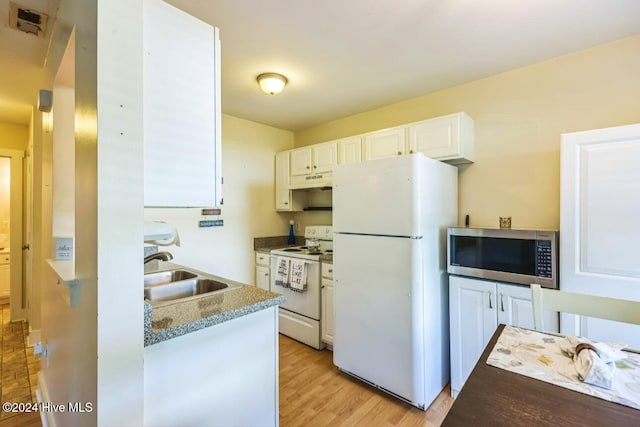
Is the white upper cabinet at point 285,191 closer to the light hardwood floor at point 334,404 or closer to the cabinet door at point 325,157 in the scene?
the cabinet door at point 325,157

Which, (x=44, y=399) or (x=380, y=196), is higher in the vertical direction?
(x=380, y=196)

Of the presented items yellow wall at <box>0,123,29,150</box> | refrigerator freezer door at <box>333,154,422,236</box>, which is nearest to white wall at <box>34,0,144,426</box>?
refrigerator freezer door at <box>333,154,422,236</box>

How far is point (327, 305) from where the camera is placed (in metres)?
2.78

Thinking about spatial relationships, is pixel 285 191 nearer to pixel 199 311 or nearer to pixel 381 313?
pixel 381 313

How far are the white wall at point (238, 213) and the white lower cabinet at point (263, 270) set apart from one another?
3.6 inches

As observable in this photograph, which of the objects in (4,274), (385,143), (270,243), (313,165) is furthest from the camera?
(4,274)

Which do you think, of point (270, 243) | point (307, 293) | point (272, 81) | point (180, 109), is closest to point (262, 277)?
point (270, 243)

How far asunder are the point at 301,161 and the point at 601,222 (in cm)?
263

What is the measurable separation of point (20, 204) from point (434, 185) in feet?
15.3

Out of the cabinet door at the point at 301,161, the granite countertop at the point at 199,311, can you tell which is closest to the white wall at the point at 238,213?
the cabinet door at the point at 301,161

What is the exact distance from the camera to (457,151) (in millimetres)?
2311

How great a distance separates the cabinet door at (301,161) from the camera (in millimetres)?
3361

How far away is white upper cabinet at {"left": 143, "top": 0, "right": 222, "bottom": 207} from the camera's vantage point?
1.03m

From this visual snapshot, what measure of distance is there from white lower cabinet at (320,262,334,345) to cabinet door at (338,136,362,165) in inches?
42.1
